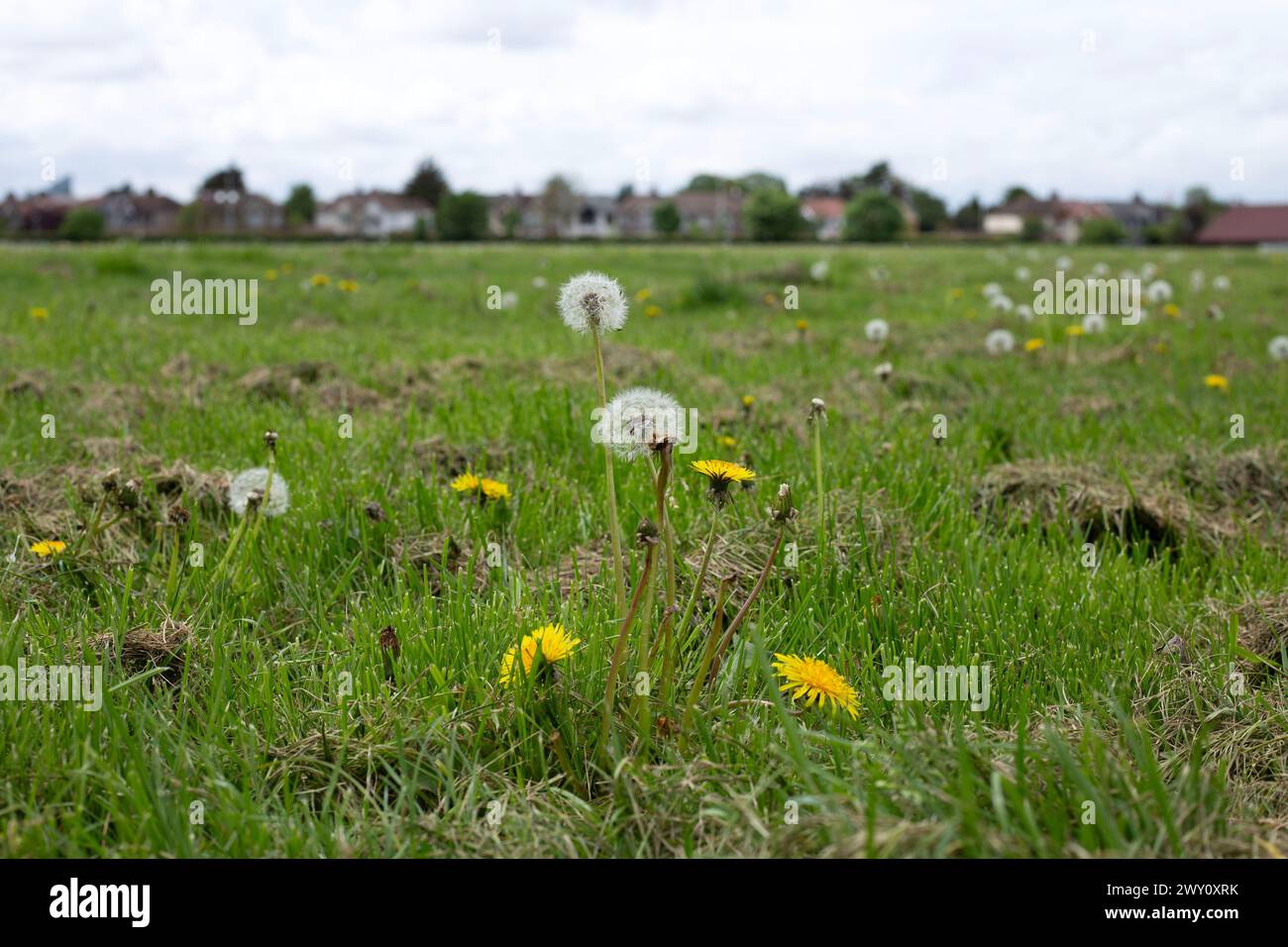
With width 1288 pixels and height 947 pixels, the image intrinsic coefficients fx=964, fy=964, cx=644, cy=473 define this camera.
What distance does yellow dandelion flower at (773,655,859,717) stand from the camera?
6.47 feet

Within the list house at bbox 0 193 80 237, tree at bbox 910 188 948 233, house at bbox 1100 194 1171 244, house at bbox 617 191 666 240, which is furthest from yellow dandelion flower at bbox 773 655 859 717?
house at bbox 1100 194 1171 244

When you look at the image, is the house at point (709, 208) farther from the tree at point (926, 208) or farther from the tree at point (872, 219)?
the tree at point (872, 219)

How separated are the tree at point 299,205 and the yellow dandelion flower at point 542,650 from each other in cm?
7914

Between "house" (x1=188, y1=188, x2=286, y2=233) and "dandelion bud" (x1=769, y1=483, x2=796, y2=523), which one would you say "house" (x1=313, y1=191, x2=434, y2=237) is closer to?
"house" (x1=188, y1=188, x2=286, y2=233)

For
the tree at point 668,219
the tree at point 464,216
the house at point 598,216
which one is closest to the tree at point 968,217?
the tree at point 668,219

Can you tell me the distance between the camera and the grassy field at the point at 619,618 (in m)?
1.69

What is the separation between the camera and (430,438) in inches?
157

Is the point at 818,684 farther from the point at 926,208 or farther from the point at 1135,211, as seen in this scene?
the point at 1135,211

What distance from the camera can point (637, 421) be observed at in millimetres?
2051

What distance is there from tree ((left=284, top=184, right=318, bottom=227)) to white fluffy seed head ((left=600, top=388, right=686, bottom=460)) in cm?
7903

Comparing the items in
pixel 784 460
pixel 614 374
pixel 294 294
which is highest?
pixel 294 294
